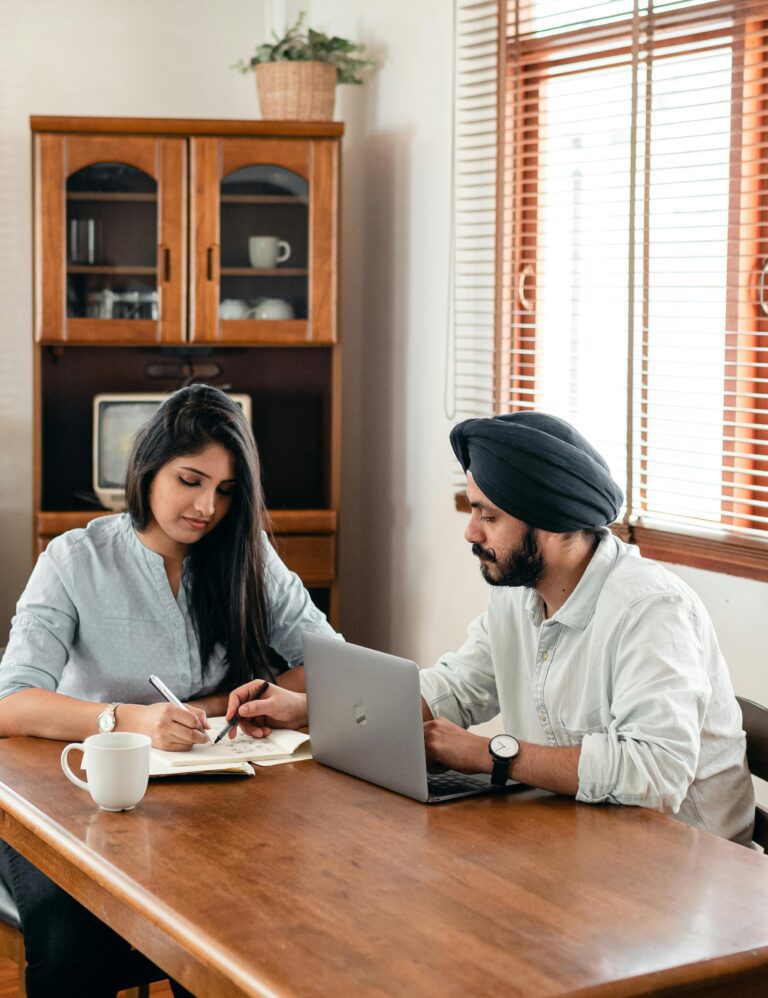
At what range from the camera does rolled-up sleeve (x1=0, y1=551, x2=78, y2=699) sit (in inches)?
78.5

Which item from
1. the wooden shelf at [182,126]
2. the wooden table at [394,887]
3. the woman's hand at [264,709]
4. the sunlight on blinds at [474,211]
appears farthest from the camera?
the wooden shelf at [182,126]

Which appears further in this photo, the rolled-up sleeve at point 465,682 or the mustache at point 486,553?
the rolled-up sleeve at point 465,682

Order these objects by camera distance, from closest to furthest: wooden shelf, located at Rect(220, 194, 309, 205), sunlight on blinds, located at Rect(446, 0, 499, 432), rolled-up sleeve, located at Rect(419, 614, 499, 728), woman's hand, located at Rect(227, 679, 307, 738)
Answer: woman's hand, located at Rect(227, 679, 307, 738) < rolled-up sleeve, located at Rect(419, 614, 499, 728) < sunlight on blinds, located at Rect(446, 0, 499, 432) < wooden shelf, located at Rect(220, 194, 309, 205)

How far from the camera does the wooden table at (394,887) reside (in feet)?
3.74

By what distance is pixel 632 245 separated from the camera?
10.0 ft

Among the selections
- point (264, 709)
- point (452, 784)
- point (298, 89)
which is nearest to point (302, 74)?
point (298, 89)

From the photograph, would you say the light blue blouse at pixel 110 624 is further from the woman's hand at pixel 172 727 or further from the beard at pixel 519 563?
the beard at pixel 519 563

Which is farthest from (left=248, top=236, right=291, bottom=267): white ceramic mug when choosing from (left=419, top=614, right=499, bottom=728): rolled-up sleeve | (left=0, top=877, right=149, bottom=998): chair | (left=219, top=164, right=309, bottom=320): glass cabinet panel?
(left=0, top=877, right=149, bottom=998): chair

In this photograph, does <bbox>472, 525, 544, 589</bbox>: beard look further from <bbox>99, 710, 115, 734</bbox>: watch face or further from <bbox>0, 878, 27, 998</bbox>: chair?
<bbox>0, 878, 27, 998</bbox>: chair

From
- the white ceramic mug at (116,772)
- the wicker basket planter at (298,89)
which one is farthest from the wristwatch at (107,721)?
the wicker basket planter at (298,89)

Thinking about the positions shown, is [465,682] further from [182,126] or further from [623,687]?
[182,126]

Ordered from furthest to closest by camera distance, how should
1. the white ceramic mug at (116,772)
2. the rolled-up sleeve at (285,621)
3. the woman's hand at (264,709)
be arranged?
1. the rolled-up sleeve at (285,621)
2. the woman's hand at (264,709)
3. the white ceramic mug at (116,772)

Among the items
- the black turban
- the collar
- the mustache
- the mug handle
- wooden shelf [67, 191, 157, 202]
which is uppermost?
wooden shelf [67, 191, 157, 202]

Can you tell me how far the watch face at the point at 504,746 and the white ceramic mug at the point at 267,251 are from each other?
2.48 metres
